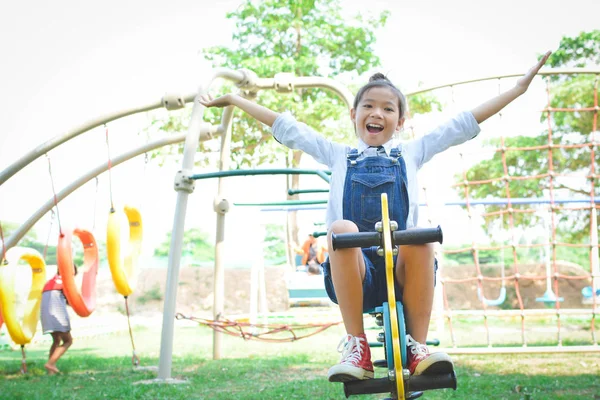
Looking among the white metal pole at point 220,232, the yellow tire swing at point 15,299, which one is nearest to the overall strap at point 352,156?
the yellow tire swing at point 15,299

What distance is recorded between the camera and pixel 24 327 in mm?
6418

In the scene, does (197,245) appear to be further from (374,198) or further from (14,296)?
(374,198)

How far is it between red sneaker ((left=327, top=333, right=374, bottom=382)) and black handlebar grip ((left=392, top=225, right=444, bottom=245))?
0.52m

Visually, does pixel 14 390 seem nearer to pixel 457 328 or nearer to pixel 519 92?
pixel 519 92

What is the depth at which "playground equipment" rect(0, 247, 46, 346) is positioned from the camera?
19.7 feet

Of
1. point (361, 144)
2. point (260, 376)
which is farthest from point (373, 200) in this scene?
point (260, 376)

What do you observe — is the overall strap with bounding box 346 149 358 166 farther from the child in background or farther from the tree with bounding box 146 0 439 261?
the tree with bounding box 146 0 439 261

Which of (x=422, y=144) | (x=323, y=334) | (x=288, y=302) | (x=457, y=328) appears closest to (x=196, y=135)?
(x=422, y=144)

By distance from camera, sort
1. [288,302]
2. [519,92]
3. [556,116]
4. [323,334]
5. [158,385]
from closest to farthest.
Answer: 1. [519,92]
2. [158,385]
3. [323,334]
4. [288,302]
5. [556,116]

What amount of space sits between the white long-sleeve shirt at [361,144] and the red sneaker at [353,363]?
55cm

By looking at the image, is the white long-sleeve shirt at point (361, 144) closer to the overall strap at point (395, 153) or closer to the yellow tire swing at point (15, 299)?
the overall strap at point (395, 153)

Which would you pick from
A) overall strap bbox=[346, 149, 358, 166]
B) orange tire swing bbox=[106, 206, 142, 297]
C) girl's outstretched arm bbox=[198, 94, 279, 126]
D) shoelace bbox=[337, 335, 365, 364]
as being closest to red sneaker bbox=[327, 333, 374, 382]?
shoelace bbox=[337, 335, 365, 364]

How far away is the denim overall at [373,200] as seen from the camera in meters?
2.69

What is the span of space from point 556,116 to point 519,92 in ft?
59.1
